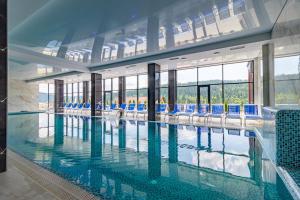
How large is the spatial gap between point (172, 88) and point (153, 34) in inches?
233

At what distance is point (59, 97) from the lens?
16125mm

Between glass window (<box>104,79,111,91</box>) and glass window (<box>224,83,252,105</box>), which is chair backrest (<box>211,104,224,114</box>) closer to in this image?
glass window (<box>224,83,252,105</box>)

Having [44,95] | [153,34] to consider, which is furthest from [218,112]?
[44,95]

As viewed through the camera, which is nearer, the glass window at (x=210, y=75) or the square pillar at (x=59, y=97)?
the glass window at (x=210, y=75)

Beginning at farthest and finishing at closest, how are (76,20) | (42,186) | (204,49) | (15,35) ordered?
(204,49) < (15,35) < (76,20) < (42,186)

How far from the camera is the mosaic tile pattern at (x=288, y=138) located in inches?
120

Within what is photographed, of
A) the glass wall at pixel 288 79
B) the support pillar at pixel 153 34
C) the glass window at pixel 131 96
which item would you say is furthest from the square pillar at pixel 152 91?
the glass wall at pixel 288 79

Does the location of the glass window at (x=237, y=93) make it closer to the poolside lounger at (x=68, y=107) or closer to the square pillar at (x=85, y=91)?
the square pillar at (x=85, y=91)

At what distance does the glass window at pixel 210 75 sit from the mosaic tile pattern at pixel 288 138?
771 centimetres

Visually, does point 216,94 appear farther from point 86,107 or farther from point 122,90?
point 86,107

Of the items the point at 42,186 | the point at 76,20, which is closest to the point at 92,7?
the point at 76,20

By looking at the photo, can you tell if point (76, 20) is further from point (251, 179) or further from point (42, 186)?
point (251, 179)

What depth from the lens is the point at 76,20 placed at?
487 centimetres

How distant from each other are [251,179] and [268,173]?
43 cm
